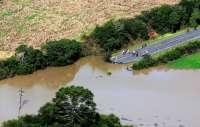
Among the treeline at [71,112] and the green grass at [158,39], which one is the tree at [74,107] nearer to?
the treeline at [71,112]

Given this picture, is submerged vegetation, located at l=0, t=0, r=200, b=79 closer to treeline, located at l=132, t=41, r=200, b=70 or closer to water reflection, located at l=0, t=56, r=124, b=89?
treeline, located at l=132, t=41, r=200, b=70

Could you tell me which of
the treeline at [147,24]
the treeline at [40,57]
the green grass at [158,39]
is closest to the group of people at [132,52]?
the green grass at [158,39]

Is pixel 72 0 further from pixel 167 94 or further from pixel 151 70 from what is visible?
pixel 167 94

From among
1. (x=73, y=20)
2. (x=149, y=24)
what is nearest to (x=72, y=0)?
(x=73, y=20)

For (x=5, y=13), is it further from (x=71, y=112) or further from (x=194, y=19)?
(x=71, y=112)

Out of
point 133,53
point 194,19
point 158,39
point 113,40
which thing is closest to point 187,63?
point 133,53

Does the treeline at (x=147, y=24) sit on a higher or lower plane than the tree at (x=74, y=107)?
higher
